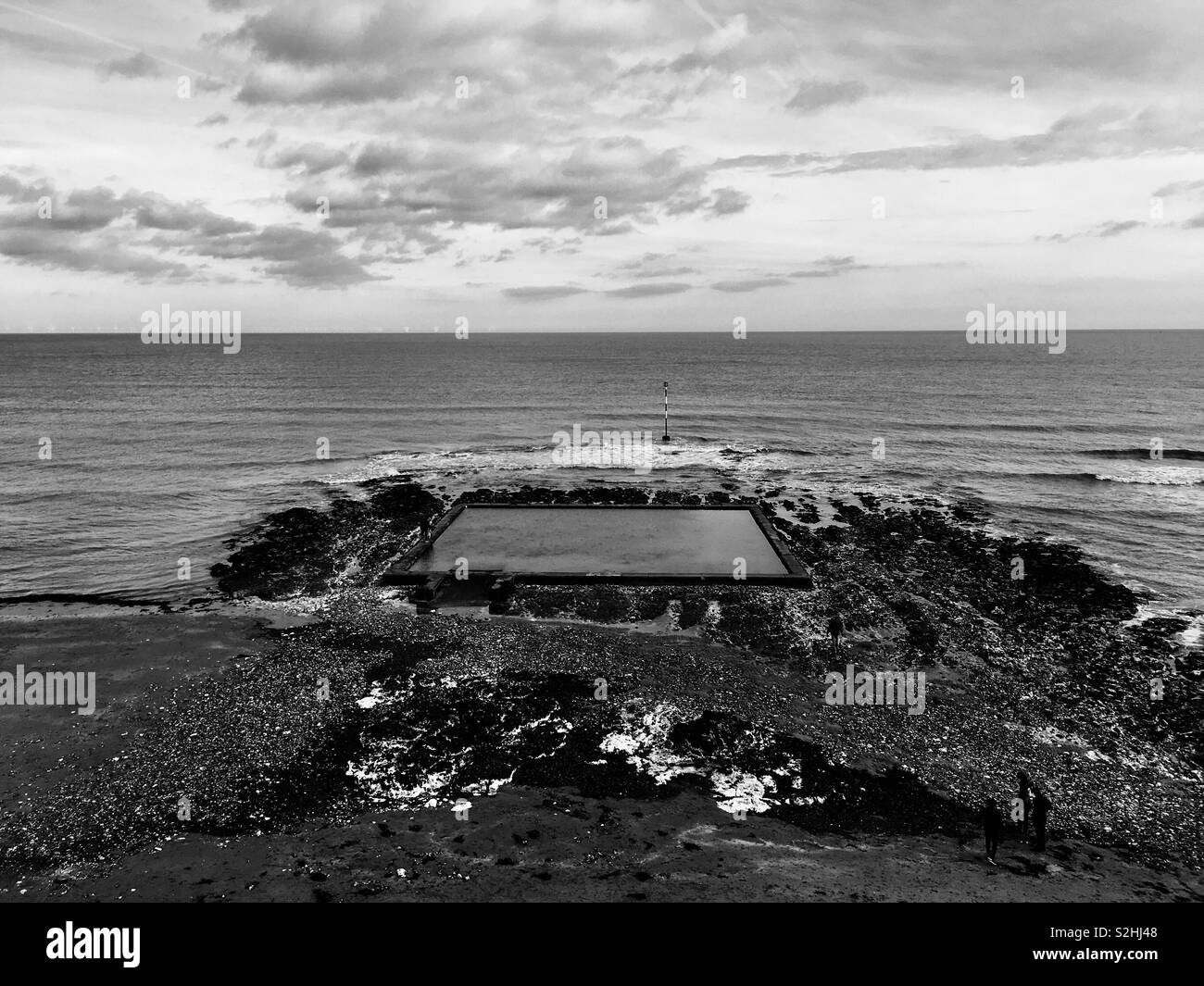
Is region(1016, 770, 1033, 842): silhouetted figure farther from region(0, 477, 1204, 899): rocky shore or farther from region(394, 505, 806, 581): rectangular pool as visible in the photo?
region(394, 505, 806, 581): rectangular pool

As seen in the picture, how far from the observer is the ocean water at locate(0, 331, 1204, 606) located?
122 feet

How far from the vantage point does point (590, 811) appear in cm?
1672

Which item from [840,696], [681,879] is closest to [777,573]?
[840,696]

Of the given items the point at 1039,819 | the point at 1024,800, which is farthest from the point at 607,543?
the point at 1039,819

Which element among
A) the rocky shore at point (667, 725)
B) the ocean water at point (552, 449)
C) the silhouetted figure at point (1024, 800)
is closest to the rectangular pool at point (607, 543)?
the rocky shore at point (667, 725)

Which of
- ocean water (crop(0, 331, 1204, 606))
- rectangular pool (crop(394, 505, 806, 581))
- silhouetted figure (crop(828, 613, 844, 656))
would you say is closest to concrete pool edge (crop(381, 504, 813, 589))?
rectangular pool (crop(394, 505, 806, 581))

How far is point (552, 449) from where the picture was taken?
61.6 meters

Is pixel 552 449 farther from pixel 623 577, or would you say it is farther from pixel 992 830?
pixel 992 830

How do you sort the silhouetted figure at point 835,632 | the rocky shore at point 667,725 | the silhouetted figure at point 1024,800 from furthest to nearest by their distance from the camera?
1. the silhouetted figure at point 835,632
2. the rocky shore at point 667,725
3. the silhouetted figure at point 1024,800

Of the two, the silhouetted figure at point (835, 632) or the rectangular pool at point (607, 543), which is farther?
the rectangular pool at point (607, 543)

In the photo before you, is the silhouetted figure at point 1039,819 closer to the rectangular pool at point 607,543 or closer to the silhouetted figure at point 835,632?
the silhouetted figure at point 835,632

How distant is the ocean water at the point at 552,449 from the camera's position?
122 feet
